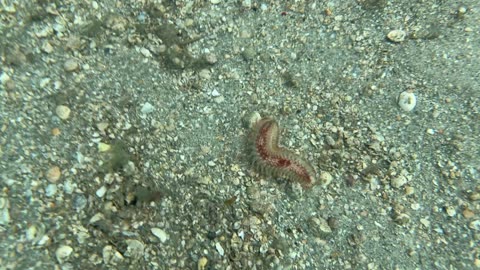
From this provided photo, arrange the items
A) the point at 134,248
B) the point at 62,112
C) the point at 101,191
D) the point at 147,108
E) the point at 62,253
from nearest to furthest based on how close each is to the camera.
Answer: the point at 62,253 → the point at 134,248 → the point at 101,191 → the point at 62,112 → the point at 147,108

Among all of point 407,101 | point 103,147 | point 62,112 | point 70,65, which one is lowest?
point 103,147

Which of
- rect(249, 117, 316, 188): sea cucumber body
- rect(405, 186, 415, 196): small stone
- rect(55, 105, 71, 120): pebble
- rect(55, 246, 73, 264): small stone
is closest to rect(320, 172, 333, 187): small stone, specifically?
rect(249, 117, 316, 188): sea cucumber body

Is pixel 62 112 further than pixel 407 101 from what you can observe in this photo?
No

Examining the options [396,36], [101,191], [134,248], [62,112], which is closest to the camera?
[134,248]

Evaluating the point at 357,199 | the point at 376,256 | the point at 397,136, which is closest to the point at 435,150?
the point at 397,136

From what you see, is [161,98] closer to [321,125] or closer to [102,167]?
[102,167]

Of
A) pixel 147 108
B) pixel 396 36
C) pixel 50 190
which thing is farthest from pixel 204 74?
pixel 396 36

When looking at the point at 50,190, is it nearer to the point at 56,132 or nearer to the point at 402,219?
the point at 56,132

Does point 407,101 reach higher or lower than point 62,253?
higher
